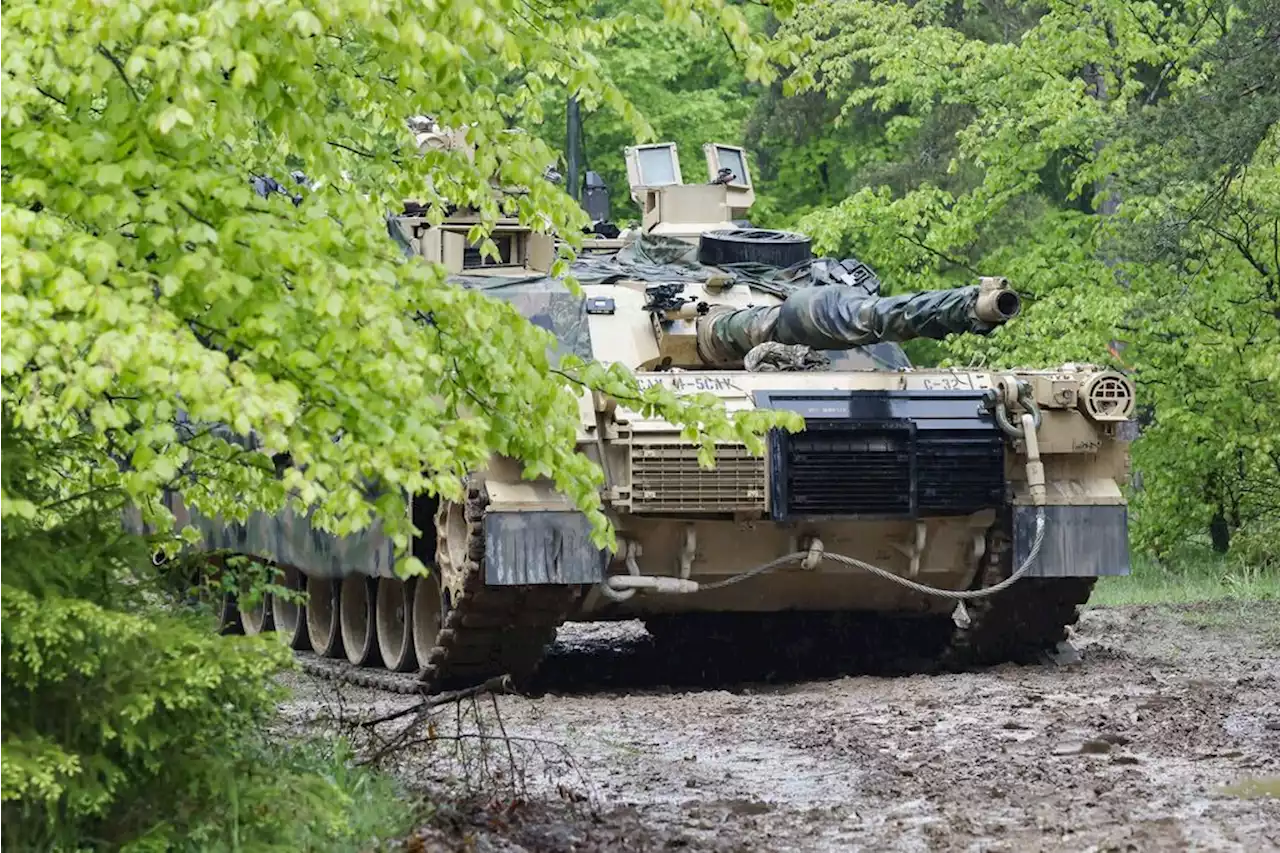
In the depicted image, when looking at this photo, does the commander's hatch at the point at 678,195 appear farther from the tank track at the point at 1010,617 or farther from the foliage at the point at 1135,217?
the tank track at the point at 1010,617

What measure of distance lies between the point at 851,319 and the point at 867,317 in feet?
0.51

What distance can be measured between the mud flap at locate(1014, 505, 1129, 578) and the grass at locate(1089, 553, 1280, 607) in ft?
17.3

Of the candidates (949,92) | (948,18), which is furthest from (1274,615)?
(948,18)

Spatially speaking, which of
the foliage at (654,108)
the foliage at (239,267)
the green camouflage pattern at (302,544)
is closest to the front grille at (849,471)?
the green camouflage pattern at (302,544)

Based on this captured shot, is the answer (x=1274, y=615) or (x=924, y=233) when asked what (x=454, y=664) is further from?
(x=924, y=233)

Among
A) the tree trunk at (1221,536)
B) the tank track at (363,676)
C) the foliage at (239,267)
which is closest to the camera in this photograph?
the foliage at (239,267)

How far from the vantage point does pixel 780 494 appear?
12.1 metres

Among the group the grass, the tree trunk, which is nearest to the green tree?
the grass

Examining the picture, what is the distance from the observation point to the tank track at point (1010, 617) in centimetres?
1298

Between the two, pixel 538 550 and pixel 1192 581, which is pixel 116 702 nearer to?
pixel 538 550

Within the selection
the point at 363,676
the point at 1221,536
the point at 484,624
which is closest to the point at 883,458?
the point at 484,624

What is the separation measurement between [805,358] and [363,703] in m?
3.14

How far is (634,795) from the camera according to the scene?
8609mm

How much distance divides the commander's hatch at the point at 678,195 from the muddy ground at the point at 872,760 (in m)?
3.39
